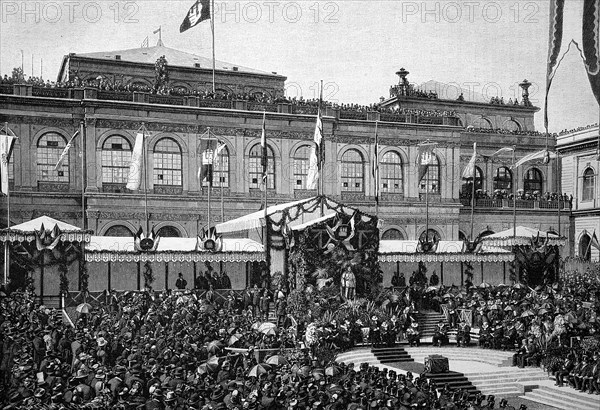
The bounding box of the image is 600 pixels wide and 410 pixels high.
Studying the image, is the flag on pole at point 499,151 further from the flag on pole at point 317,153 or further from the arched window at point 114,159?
the arched window at point 114,159

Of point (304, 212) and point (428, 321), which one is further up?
point (304, 212)

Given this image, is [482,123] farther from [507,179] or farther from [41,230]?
[41,230]

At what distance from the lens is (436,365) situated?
17750 millimetres

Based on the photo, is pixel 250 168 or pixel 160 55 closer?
pixel 250 168

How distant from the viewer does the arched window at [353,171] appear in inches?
1486

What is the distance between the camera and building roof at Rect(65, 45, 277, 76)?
3712 centimetres

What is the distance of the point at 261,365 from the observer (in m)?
14.7

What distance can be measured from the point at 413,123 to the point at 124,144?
16.1 metres

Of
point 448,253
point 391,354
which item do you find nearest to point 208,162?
point 448,253

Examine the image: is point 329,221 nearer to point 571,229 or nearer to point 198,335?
point 198,335

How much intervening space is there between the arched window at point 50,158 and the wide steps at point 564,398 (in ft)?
80.3

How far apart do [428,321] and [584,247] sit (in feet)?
29.7

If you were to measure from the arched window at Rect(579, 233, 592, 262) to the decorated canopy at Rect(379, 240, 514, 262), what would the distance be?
9.36 feet

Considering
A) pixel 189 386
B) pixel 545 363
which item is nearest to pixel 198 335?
pixel 189 386
